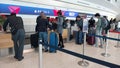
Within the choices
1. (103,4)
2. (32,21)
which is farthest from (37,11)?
(103,4)

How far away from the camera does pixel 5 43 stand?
13.8 ft

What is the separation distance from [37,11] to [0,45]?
2.96m


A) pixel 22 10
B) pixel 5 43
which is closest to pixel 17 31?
pixel 5 43

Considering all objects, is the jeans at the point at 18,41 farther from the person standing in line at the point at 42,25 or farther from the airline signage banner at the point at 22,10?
the airline signage banner at the point at 22,10

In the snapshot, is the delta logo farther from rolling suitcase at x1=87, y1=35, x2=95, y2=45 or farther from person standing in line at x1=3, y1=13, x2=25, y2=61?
rolling suitcase at x1=87, y1=35, x2=95, y2=45

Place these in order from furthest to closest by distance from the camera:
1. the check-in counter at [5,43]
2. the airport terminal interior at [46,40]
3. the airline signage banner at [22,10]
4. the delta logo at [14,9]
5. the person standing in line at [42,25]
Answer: the delta logo at [14,9] → the airline signage banner at [22,10] → the person standing in line at [42,25] → the check-in counter at [5,43] → the airport terminal interior at [46,40]

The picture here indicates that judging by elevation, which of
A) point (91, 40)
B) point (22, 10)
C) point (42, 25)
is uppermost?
point (22, 10)

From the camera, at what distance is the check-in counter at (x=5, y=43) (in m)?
4.15

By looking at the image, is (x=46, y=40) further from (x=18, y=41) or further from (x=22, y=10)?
(x=22, y=10)

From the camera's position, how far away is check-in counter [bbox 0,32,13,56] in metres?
4.15

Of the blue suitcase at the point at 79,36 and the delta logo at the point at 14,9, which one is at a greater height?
the delta logo at the point at 14,9

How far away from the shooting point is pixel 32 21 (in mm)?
6398

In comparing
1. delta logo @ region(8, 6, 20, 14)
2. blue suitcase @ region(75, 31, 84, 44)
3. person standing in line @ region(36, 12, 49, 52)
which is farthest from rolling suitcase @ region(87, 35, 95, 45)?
delta logo @ region(8, 6, 20, 14)

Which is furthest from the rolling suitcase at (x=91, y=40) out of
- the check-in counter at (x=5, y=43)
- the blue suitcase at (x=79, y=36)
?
the check-in counter at (x=5, y=43)
